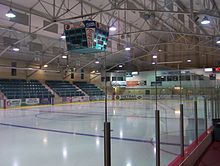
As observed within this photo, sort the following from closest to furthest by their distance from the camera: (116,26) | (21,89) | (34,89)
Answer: (116,26) < (21,89) < (34,89)

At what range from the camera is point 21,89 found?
67.3ft

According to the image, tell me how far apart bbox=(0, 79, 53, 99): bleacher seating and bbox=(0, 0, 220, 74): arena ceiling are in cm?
227

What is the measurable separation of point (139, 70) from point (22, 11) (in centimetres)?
2166

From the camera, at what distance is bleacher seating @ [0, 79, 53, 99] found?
1914 centimetres

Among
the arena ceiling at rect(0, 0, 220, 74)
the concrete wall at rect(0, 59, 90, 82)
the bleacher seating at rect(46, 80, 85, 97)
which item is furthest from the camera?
the bleacher seating at rect(46, 80, 85, 97)

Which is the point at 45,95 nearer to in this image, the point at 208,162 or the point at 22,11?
the point at 22,11

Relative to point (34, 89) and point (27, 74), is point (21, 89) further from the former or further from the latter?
point (27, 74)

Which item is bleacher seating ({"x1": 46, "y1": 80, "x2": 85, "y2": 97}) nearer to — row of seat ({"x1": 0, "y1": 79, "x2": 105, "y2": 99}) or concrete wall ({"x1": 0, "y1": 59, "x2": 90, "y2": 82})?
row of seat ({"x1": 0, "y1": 79, "x2": 105, "y2": 99})

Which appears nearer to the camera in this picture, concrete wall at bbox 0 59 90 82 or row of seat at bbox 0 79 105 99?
row of seat at bbox 0 79 105 99

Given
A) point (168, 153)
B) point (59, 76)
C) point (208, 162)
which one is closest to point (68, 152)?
point (168, 153)

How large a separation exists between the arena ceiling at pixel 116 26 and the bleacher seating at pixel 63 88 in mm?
1807

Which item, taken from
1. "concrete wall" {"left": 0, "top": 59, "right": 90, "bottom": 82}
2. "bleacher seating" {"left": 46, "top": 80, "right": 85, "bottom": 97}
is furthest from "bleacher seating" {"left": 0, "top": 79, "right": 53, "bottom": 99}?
"bleacher seating" {"left": 46, "top": 80, "right": 85, "bottom": 97}

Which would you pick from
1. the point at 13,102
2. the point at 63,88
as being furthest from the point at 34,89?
the point at 63,88

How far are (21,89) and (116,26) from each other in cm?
1008
